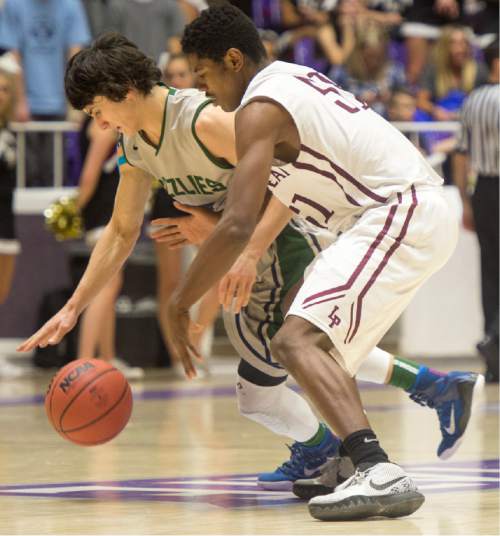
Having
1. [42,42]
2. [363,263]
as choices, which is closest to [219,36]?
[363,263]

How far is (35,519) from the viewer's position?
481 cm

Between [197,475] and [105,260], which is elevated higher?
[105,260]

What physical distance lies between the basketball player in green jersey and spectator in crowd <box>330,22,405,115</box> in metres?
8.54

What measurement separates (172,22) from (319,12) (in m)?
2.97

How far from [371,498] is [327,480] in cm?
83

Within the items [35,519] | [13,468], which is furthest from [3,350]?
[35,519]

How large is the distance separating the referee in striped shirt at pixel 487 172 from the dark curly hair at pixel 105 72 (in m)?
5.69

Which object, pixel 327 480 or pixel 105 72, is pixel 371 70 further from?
pixel 105 72

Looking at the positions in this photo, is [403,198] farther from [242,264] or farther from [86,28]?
[86,28]

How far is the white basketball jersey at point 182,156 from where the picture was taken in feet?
17.9

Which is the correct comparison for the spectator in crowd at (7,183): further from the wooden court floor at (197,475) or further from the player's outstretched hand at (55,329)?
the player's outstretched hand at (55,329)

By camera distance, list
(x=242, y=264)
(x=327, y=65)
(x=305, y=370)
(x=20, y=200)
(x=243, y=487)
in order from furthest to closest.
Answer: (x=327, y=65) < (x=20, y=200) < (x=243, y=487) < (x=242, y=264) < (x=305, y=370)

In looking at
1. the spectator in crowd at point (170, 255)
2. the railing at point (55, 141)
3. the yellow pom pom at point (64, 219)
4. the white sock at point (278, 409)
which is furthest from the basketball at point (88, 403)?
the railing at point (55, 141)

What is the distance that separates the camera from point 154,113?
5449 millimetres
